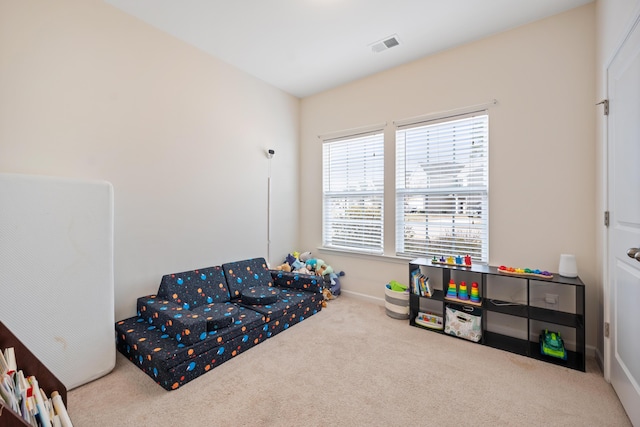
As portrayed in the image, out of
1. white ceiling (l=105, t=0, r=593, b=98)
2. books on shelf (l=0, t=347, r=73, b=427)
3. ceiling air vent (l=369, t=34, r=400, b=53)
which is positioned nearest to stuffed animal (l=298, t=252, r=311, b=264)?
white ceiling (l=105, t=0, r=593, b=98)

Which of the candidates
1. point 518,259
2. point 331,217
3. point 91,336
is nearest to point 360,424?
point 91,336

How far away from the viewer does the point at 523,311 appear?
2.40 m

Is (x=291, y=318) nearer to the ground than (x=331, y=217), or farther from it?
nearer to the ground

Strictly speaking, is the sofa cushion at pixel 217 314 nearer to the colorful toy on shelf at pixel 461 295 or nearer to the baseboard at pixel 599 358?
the colorful toy on shelf at pixel 461 295

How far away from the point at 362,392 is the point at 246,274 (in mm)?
1866

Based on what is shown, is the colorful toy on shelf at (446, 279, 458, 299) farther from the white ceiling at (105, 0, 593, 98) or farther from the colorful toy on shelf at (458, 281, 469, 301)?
the white ceiling at (105, 0, 593, 98)

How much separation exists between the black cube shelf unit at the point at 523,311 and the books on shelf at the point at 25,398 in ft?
8.97

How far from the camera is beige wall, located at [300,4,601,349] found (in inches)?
92.3

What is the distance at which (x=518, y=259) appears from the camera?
8.65ft

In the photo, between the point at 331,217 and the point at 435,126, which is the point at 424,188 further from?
the point at 331,217

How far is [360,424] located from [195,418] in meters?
0.95

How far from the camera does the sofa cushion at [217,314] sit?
2205 mm

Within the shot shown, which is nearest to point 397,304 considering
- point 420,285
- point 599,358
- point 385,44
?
point 420,285

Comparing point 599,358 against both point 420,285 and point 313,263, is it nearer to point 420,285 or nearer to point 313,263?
point 420,285
